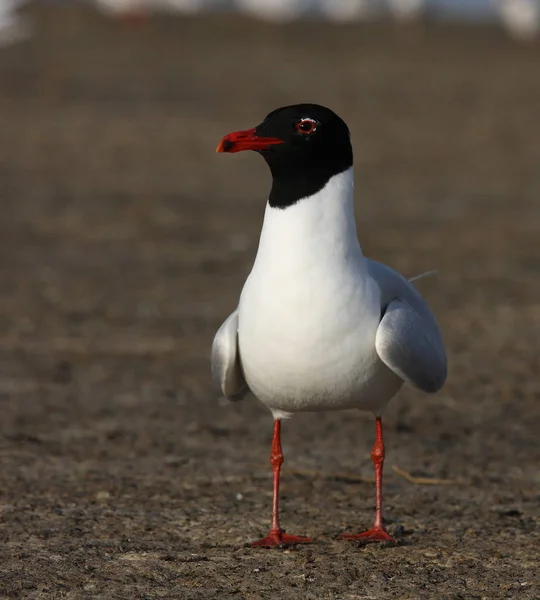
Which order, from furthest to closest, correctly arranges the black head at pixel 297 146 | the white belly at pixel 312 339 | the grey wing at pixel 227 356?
the grey wing at pixel 227 356
the black head at pixel 297 146
the white belly at pixel 312 339

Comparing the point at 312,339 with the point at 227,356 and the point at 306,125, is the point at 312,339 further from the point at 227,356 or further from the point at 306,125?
the point at 306,125

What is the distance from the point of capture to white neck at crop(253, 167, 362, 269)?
491 centimetres

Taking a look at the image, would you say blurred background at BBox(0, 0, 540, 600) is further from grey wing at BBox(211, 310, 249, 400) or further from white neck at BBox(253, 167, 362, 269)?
white neck at BBox(253, 167, 362, 269)

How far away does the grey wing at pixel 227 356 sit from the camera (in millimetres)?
5207

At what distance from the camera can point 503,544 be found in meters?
5.30

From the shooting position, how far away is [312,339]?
15.9ft

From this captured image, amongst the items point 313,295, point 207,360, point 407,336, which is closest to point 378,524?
point 407,336

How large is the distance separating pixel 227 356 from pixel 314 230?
590mm

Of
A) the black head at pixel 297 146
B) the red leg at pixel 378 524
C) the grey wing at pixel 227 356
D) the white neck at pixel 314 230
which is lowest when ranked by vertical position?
the red leg at pixel 378 524

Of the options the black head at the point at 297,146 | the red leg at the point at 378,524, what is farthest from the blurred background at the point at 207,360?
the black head at the point at 297,146

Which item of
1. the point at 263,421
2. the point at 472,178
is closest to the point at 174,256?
the point at 263,421

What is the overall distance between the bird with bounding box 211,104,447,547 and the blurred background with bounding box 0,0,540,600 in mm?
636

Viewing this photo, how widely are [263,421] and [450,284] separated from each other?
3.70 metres

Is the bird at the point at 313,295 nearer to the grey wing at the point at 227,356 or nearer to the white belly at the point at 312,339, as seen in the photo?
the white belly at the point at 312,339
